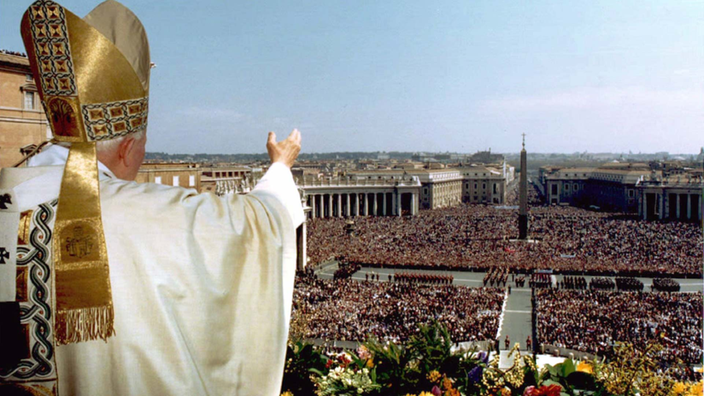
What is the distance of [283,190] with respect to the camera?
2092 millimetres

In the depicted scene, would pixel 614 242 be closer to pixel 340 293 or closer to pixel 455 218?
pixel 455 218

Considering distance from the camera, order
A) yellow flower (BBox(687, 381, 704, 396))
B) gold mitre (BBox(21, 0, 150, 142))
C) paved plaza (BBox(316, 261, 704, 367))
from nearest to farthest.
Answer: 1. gold mitre (BBox(21, 0, 150, 142))
2. yellow flower (BBox(687, 381, 704, 396))
3. paved plaza (BBox(316, 261, 704, 367))

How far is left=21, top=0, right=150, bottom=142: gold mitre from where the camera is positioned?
6.38 feet

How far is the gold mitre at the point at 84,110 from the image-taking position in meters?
1.85

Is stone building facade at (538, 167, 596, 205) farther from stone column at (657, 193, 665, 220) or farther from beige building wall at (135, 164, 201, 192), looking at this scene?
beige building wall at (135, 164, 201, 192)

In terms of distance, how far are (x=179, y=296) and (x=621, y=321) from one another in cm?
1960

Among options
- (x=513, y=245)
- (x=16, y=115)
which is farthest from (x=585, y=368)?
(x=513, y=245)

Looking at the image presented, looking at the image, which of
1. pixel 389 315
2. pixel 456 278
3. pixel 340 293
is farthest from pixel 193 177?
pixel 456 278

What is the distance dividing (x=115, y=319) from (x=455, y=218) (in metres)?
59.7

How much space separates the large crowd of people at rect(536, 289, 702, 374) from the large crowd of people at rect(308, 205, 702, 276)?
30.3ft

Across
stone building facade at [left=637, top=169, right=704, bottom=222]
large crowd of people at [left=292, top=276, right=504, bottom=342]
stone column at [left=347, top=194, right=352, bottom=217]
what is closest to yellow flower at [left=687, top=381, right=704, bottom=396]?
large crowd of people at [left=292, top=276, right=504, bottom=342]

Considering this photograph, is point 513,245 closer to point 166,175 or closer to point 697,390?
point 166,175

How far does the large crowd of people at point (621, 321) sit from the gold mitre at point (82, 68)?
48.1ft

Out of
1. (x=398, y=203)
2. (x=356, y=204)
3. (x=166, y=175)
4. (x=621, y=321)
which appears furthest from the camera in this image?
(x=398, y=203)
